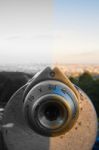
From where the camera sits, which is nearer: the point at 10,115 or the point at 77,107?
the point at 77,107

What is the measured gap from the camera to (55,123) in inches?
77.1

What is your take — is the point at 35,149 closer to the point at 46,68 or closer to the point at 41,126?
the point at 41,126

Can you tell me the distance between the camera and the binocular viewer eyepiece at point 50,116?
1963 millimetres

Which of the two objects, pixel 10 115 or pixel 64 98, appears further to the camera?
pixel 10 115

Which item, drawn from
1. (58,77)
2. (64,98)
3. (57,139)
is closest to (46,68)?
(58,77)

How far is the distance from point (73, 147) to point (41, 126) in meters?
0.23

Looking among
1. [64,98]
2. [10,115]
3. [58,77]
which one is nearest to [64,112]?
[64,98]

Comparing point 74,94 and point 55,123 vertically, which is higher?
point 74,94

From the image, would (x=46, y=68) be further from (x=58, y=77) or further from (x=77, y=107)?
(x=77, y=107)

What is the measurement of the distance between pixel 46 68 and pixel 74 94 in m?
0.22

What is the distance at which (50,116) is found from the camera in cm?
202

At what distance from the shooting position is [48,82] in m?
2.01

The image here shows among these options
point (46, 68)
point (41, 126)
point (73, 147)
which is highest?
point (46, 68)

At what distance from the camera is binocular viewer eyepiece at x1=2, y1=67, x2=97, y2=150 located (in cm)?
196
